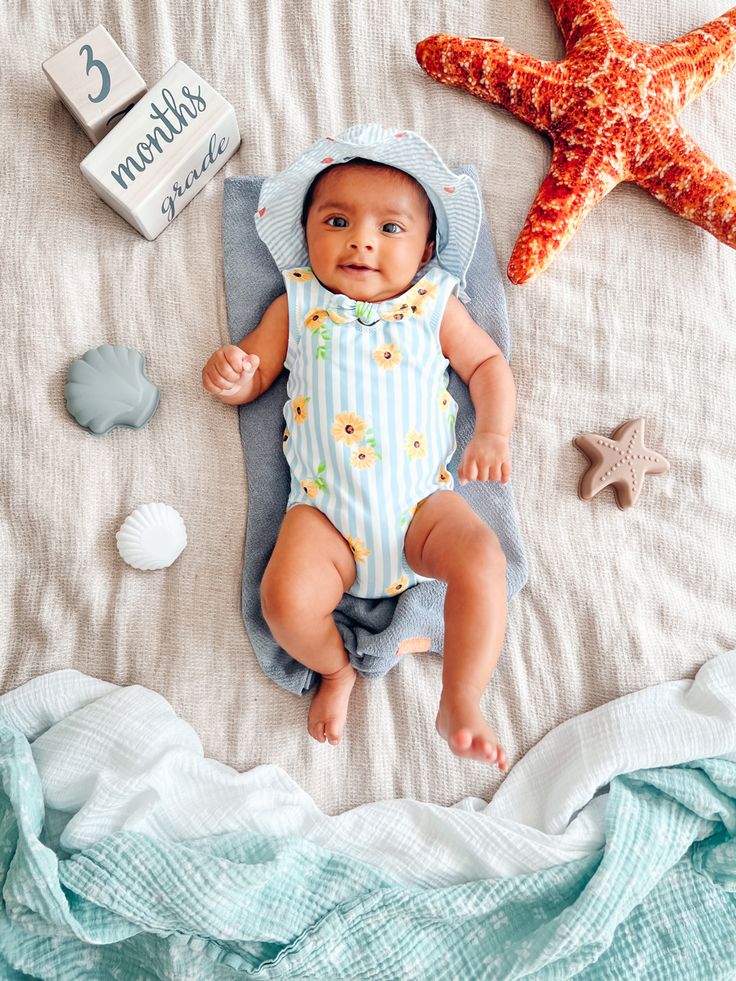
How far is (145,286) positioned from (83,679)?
58cm

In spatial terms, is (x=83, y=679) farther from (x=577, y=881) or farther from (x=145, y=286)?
(x=577, y=881)

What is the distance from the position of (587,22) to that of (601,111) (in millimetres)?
174

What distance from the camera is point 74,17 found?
4.10 feet

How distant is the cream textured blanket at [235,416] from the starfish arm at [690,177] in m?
0.06

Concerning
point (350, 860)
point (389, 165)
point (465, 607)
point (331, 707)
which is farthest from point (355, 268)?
point (350, 860)

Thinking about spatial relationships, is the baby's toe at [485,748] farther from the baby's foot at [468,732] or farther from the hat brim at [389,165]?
the hat brim at [389,165]

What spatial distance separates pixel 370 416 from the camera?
110 cm

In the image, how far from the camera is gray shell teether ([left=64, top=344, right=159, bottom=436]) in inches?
44.2

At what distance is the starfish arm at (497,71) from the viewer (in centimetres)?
122

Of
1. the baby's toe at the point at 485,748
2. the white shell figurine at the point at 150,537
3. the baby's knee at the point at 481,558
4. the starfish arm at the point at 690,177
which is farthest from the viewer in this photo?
the starfish arm at the point at 690,177

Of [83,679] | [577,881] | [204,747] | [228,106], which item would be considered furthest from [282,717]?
[228,106]

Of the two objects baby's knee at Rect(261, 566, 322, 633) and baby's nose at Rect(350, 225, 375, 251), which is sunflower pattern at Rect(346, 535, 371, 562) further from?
baby's nose at Rect(350, 225, 375, 251)

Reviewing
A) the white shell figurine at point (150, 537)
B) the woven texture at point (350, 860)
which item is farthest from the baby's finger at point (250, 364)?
the woven texture at point (350, 860)

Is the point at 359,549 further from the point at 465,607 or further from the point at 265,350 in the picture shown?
the point at 265,350
